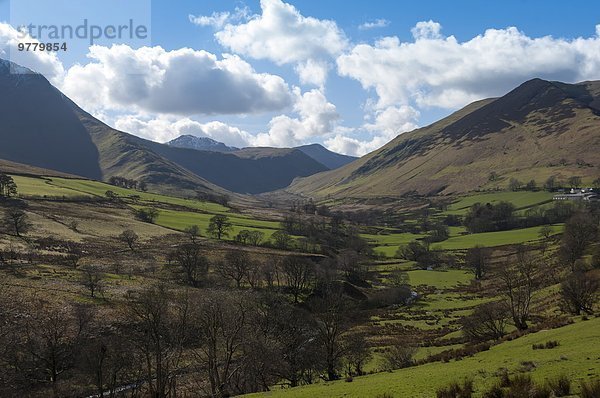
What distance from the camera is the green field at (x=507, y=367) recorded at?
21.4 m

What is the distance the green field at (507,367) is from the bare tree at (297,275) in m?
69.6

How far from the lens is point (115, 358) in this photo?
44.8m

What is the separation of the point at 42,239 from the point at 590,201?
21769 centimetres

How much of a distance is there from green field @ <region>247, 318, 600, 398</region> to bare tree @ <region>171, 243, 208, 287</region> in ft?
228

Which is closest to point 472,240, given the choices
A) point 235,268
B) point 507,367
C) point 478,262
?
point 478,262

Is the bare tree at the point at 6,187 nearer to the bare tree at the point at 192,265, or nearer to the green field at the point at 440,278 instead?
the bare tree at the point at 192,265

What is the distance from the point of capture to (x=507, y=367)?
2422 cm

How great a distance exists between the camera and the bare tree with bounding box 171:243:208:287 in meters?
94.4

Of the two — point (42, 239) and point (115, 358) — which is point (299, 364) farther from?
point (42, 239)

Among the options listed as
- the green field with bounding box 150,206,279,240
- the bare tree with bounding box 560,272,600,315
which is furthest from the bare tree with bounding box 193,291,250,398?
the green field with bounding box 150,206,279,240

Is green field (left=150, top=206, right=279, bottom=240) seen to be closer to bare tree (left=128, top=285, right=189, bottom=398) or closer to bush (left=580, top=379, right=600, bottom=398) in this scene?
bare tree (left=128, top=285, right=189, bottom=398)

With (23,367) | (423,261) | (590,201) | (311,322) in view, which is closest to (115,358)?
(23,367)

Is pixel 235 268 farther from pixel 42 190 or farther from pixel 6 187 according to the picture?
pixel 42 190

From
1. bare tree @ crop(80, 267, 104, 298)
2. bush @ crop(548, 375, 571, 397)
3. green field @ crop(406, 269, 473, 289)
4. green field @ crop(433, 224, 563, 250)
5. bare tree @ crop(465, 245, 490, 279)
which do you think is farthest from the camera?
green field @ crop(433, 224, 563, 250)
